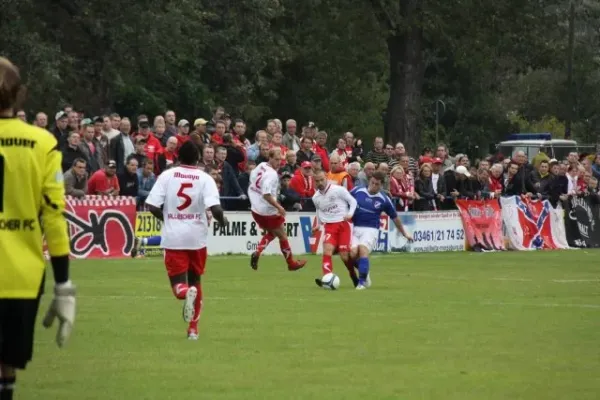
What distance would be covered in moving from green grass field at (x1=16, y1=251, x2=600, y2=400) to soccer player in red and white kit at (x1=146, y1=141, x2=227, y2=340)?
649mm

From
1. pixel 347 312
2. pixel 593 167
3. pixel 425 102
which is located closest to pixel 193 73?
pixel 593 167

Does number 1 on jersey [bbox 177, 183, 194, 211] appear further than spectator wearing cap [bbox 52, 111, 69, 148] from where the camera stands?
No

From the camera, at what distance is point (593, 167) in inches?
1585

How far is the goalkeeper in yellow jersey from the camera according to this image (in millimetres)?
8141

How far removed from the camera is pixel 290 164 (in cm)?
3150

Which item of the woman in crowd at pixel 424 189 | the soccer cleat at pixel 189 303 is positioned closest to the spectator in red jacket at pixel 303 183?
the woman in crowd at pixel 424 189

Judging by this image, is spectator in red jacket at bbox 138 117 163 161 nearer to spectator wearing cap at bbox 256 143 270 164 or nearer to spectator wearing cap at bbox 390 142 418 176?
spectator wearing cap at bbox 256 143 270 164

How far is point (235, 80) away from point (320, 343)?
4069 centimetres

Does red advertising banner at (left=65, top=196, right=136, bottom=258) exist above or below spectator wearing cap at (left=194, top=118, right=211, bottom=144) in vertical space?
below

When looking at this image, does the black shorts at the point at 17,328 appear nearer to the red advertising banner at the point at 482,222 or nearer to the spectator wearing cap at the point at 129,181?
the spectator wearing cap at the point at 129,181

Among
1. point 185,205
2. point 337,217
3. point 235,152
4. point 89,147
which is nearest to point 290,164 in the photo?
point 235,152

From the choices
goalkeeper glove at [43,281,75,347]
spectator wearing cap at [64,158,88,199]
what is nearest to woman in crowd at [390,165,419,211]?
spectator wearing cap at [64,158,88,199]

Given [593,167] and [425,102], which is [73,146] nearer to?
[593,167]

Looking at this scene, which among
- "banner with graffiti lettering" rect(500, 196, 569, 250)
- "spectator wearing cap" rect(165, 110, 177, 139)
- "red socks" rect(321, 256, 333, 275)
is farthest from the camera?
"banner with graffiti lettering" rect(500, 196, 569, 250)
